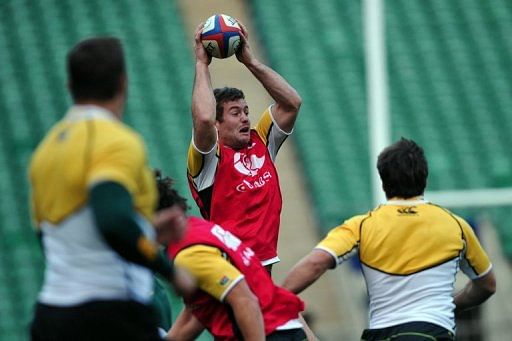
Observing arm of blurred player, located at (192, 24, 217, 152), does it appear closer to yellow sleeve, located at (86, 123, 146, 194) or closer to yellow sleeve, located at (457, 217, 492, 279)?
yellow sleeve, located at (457, 217, 492, 279)

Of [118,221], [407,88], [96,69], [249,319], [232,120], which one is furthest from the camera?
[407,88]

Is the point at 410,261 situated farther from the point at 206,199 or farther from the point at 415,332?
the point at 206,199

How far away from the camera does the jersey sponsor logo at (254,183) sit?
250 inches

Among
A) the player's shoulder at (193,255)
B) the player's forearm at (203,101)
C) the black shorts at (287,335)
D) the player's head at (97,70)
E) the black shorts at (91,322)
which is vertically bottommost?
the black shorts at (287,335)

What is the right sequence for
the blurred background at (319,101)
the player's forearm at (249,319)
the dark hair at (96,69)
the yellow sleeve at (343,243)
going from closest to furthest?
the dark hair at (96,69), the player's forearm at (249,319), the yellow sleeve at (343,243), the blurred background at (319,101)

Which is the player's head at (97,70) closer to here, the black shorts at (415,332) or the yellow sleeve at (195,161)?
the yellow sleeve at (195,161)

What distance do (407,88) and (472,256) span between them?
917cm

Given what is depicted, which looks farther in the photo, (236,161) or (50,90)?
(50,90)

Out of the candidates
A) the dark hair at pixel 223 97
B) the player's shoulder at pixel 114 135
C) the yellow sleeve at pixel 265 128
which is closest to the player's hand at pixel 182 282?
the player's shoulder at pixel 114 135

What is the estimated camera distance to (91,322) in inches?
167

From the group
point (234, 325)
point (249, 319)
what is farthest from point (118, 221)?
point (234, 325)

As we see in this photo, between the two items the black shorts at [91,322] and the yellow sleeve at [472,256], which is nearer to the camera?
the black shorts at [91,322]

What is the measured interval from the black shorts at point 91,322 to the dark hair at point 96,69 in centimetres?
75

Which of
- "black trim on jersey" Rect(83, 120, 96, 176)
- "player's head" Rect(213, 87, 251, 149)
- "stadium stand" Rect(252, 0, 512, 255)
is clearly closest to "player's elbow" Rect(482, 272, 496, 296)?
"player's head" Rect(213, 87, 251, 149)
